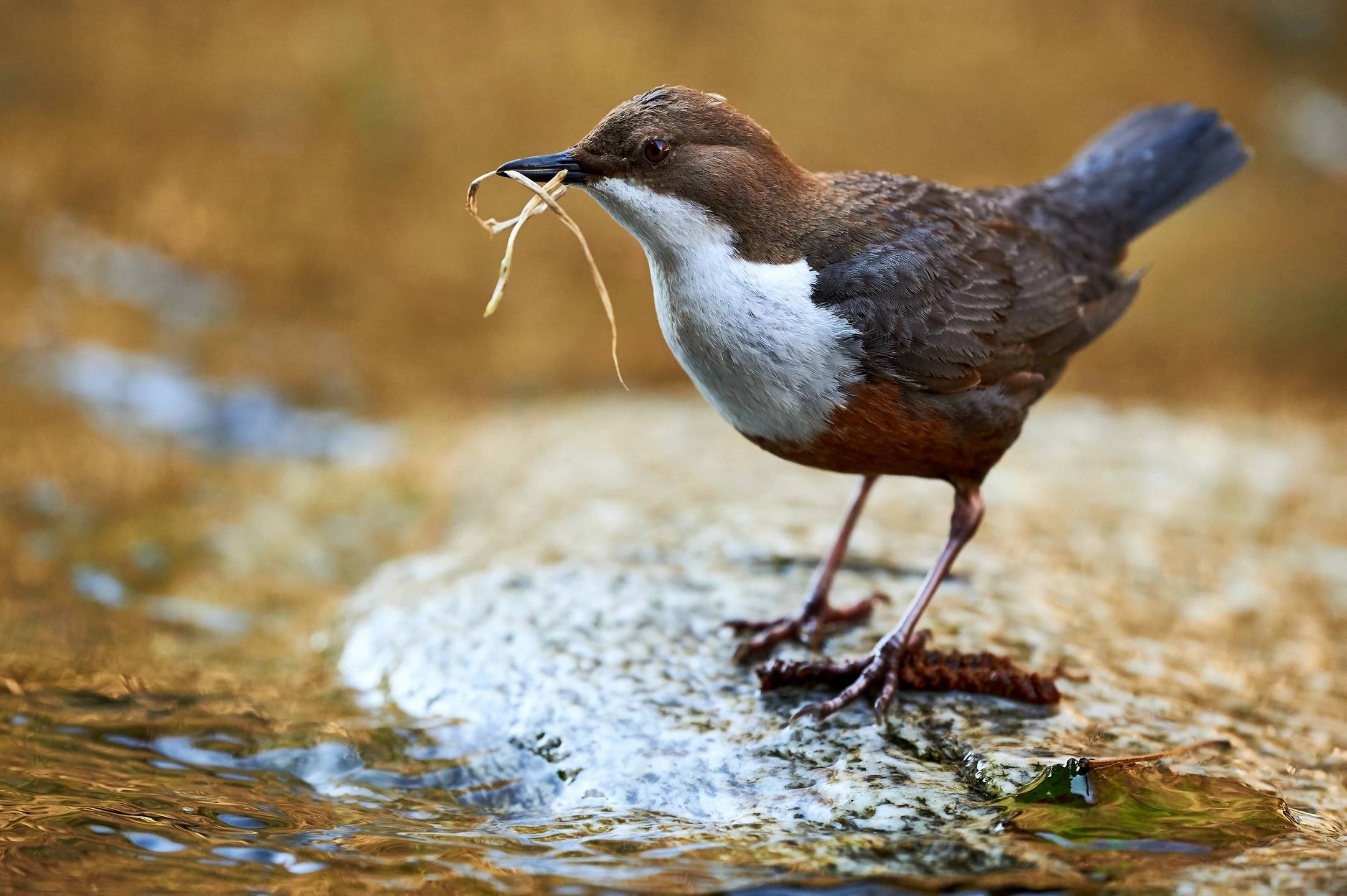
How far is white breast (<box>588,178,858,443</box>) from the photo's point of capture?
2979 mm

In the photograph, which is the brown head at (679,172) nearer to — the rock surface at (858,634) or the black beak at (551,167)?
the black beak at (551,167)

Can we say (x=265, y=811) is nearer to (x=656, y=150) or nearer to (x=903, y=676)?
(x=903, y=676)

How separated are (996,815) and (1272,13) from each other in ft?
37.7

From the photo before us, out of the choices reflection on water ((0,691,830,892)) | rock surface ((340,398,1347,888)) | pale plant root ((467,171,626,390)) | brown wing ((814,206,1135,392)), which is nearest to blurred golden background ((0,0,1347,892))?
reflection on water ((0,691,830,892))

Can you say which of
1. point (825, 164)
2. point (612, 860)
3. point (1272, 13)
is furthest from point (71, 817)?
point (1272, 13)

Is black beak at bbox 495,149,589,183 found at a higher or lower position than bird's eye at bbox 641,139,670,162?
lower

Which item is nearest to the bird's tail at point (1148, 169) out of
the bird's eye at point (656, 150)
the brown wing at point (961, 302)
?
the brown wing at point (961, 302)

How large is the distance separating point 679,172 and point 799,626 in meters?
1.36

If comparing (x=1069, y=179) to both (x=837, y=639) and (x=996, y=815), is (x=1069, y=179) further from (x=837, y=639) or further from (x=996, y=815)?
(x=996, y=815)

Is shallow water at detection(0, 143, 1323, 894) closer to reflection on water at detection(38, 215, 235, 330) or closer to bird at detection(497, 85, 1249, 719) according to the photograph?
reflection on water at detection(38, 215, 235, 330)

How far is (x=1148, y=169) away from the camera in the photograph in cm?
427

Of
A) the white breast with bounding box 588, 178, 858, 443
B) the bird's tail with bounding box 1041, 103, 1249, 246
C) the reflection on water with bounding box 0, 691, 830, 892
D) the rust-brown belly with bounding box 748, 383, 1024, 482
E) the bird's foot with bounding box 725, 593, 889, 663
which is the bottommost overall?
the reflection on water with bounding box 0, 691, 830, 892

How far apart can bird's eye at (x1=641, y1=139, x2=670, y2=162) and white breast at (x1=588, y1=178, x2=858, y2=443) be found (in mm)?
82

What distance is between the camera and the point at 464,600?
3.81 metres
